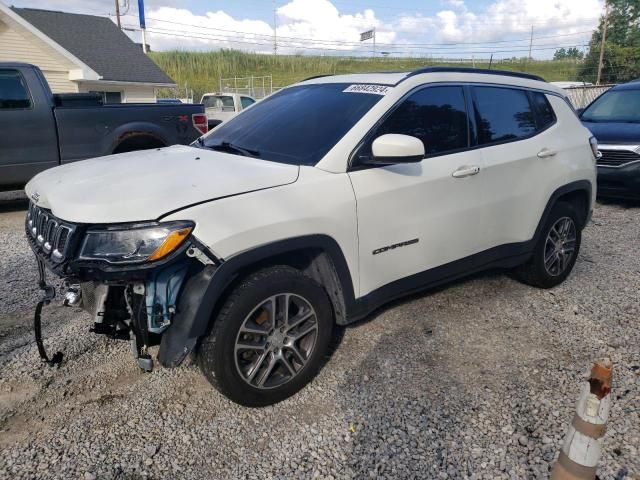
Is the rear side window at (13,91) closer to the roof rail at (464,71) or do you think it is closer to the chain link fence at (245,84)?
the roof rail at (464,71)

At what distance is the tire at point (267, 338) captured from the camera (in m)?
2.63

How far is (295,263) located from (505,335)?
1.78m

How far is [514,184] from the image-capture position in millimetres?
3984

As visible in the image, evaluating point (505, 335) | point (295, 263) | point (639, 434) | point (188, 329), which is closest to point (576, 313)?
point (505, 335)

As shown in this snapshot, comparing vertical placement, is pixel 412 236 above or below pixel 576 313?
above

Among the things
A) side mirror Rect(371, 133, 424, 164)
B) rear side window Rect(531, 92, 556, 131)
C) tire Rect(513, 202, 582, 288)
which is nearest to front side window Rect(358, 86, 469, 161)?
side mirror Rect(371, 133, 424, 164)

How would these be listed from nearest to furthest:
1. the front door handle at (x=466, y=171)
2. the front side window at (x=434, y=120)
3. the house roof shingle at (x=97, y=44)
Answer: the front side window at (x=434, y=120) < the front door handle at (x=466, y=171) < the house roof shingle at (x=97, y=44)

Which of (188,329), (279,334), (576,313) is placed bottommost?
(576,313)

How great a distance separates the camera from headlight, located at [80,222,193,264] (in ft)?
7.88

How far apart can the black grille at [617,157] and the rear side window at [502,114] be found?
4.41 meters

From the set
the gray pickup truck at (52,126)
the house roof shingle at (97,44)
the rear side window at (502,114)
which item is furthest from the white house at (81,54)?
the rear side window at (502,114)

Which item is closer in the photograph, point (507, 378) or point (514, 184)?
point (507, 378)

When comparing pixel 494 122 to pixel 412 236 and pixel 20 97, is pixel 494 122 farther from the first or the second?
pixel 20 97

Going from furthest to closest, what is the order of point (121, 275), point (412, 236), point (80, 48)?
point (80, 48), point (412, 236), point (121, 275)
